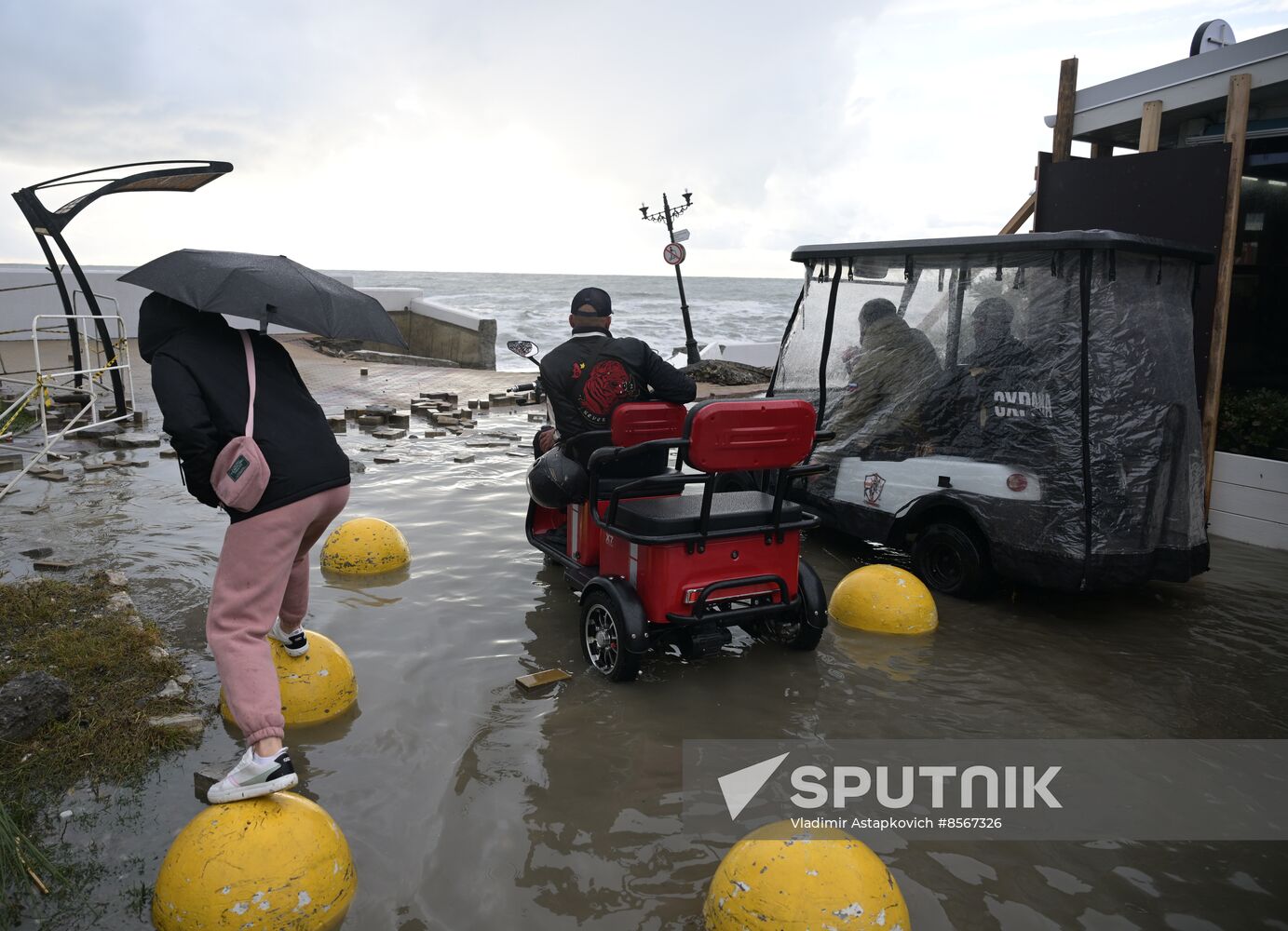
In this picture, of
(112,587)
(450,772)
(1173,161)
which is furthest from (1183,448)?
(112,587)

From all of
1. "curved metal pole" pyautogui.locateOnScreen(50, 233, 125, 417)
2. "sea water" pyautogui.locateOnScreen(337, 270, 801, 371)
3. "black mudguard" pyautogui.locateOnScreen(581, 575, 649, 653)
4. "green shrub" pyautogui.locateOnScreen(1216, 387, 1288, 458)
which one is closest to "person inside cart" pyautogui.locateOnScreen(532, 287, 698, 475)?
"black mudguard" pyautogui.locateOnScreen(581, 575, 649, 653)

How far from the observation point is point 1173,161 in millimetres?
7496

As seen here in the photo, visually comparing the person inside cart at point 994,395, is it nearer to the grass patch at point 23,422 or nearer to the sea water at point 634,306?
the grass patch at point 23,422

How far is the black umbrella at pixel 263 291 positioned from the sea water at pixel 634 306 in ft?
53.0

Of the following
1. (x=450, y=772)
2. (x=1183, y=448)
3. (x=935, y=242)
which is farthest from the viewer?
(x=935, y=242)

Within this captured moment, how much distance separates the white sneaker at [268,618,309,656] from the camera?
394cm

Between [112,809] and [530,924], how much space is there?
1.65m

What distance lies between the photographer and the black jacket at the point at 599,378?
5090 mm

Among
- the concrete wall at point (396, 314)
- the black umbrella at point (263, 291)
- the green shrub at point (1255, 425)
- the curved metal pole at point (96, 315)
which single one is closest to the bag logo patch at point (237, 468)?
the black umbrella at point (263, 291)

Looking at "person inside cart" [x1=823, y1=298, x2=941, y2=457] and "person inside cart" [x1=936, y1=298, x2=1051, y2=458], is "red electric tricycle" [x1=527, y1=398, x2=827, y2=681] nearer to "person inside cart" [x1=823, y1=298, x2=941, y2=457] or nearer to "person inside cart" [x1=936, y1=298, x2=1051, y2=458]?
"person inside cart" [x1=936, y1=298, x2=1051, y2=458]

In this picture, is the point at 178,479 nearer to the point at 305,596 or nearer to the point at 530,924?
the point at 305,596

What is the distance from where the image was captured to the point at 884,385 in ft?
20.6

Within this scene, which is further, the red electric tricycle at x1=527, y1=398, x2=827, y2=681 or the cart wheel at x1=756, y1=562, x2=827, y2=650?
the cart wheel at x1=756, y1=562, x2=827, y2=650

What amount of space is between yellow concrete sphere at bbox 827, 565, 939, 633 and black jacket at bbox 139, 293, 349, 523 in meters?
3.33
